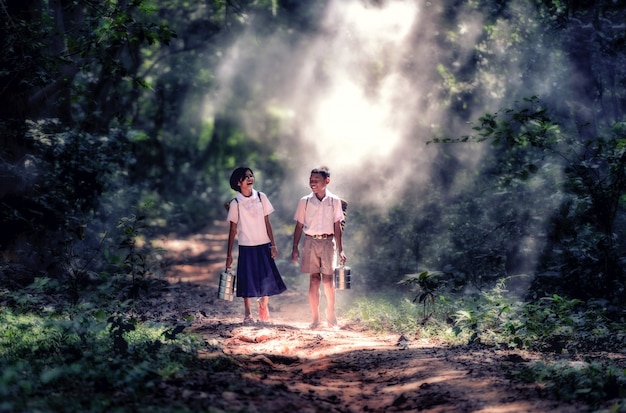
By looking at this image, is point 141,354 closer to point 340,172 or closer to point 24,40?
point 24,40

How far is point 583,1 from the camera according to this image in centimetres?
1325

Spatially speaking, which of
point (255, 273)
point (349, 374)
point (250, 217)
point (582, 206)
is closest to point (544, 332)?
point (349, 374)

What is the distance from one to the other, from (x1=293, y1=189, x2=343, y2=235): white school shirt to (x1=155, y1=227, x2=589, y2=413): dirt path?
1.38 m

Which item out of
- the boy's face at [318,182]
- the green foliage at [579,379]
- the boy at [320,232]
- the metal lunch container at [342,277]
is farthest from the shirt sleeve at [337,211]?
the green foliage at [579,379]

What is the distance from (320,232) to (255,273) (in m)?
1.09

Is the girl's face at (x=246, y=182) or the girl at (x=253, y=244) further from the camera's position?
the girl at (x=253, y=244)

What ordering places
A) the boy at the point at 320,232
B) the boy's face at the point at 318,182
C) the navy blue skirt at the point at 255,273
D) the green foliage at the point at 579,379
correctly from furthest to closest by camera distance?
the navy blue skirt at the point at 255,273
the boy at the point at 320,232
the boy's face at the point at 318,182
the green foliage at the point at 579,379

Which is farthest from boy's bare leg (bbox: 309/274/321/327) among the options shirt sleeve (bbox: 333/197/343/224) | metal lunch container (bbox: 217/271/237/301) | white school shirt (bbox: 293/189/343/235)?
metal lunch container (bbox: 217/271/237/301)

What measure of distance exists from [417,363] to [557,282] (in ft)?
→ 13.5

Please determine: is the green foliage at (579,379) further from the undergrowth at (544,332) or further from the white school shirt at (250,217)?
the white school shirt at (250,217)

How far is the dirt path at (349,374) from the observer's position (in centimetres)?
555

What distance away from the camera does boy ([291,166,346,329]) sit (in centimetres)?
924

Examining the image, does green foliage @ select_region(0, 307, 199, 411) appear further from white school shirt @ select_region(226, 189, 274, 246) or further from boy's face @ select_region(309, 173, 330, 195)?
boy's face @ select_region(309, 173, 330, 195)

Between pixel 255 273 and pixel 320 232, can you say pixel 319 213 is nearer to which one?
pixel 320 232
